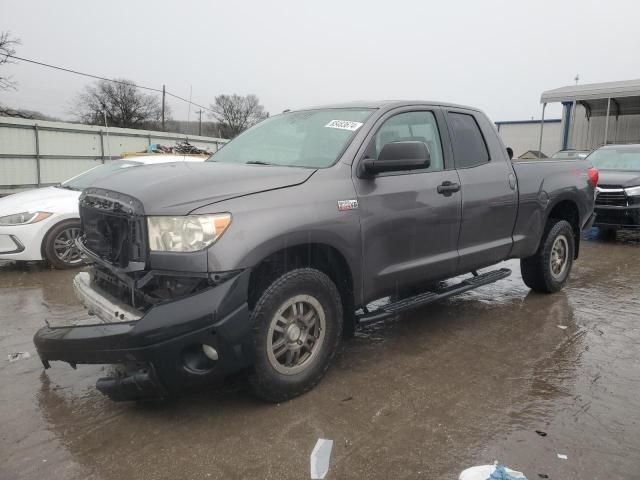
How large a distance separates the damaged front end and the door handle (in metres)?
1.85

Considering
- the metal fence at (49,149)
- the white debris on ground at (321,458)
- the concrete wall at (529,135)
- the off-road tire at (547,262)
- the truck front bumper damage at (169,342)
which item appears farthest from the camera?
the concrete wall at (529,135)

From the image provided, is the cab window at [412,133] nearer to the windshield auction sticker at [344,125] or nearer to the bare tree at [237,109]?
the windshield auction sticker at [344,125]

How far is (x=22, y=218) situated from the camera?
6215mm

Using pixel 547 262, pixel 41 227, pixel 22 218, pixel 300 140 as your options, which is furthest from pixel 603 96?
pixel 22 218

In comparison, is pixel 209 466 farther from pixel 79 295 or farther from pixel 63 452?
pixel 79 295

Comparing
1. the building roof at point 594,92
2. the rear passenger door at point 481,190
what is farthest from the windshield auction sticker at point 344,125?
the building roof at point 594,92

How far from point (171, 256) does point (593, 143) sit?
29.6 meters

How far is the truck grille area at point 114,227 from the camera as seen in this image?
2.73 m

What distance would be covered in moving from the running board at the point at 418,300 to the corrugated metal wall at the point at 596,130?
2592 cm

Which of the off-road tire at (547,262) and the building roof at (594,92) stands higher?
the building roof at (594,92)

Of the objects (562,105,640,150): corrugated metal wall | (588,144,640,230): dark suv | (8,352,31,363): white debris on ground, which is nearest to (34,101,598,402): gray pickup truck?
(8,352,31,363): white debris on ground

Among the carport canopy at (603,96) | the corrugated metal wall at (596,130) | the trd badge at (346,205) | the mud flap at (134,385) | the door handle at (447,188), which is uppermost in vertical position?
the carport canopy at (603,96)

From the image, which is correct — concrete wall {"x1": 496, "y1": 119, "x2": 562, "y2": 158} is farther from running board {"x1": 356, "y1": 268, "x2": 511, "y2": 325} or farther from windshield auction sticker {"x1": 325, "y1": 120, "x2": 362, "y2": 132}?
windshield auction sticker {"x1": 325, "y1": 120, "x2": 362, "y2": 132}

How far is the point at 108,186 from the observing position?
3.06 metres
